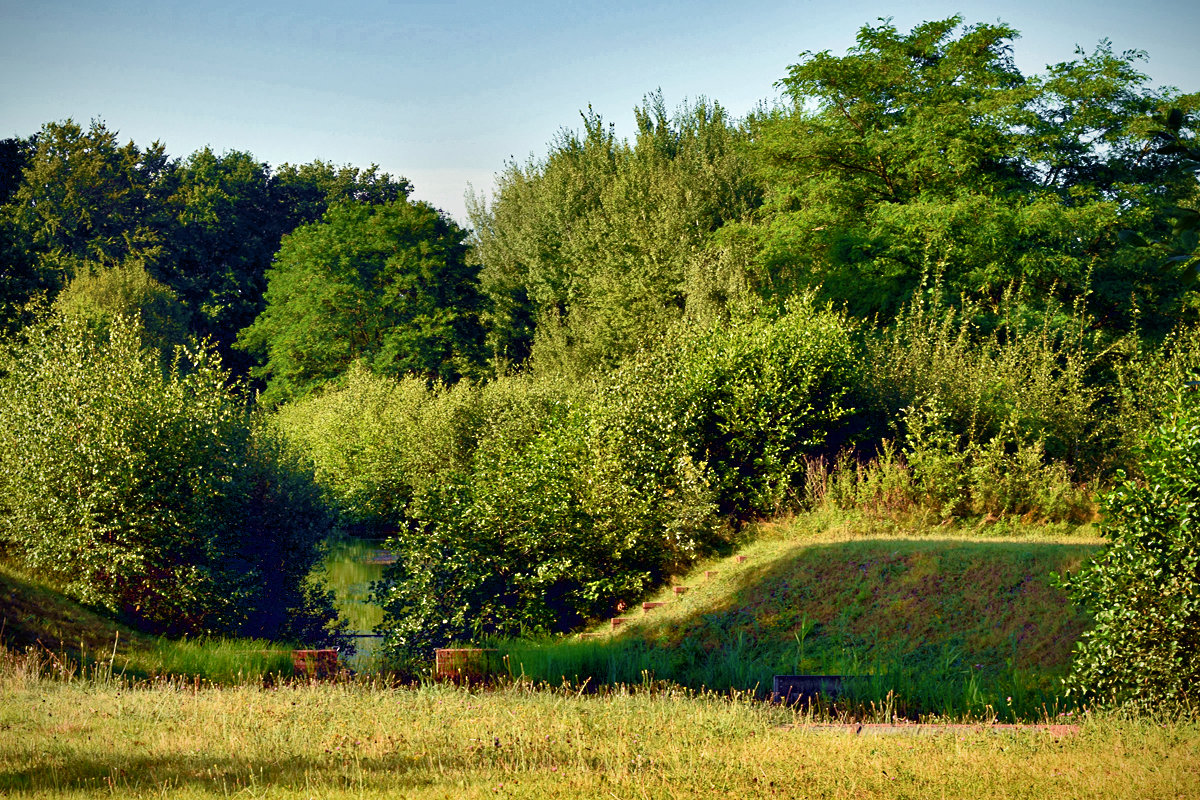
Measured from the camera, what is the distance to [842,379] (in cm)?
1972

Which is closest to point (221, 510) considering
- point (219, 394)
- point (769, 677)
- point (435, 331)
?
point (219, 394)

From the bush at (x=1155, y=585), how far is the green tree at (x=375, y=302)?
3684 centimetres

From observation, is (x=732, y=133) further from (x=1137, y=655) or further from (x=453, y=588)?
(x=1137, y=655)

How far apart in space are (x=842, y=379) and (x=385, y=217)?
3089cm

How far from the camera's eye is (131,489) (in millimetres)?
16891

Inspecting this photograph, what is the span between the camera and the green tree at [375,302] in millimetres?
44062

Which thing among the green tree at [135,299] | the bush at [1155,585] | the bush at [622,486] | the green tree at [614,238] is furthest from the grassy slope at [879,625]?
the green tree at [135,299]

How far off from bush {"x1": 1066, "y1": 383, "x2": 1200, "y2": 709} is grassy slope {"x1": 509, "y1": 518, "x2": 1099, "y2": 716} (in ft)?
6.80

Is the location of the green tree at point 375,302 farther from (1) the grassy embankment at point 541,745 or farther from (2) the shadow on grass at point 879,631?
(1) the grassy embankment at point 541,745

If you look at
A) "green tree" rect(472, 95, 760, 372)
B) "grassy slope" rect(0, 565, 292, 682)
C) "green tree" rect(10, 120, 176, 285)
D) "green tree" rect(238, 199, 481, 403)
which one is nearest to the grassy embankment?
"grassy slope" rect(0, 565, 292, 682)

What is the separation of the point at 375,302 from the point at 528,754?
3928 cm

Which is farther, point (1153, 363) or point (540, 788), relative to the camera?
point (1153, 363)

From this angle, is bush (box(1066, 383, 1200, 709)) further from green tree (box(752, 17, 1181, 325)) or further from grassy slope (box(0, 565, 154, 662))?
green tree (box(752, 17, 1181, 325))

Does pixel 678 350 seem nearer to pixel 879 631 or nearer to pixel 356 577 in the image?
pixel 879 631
